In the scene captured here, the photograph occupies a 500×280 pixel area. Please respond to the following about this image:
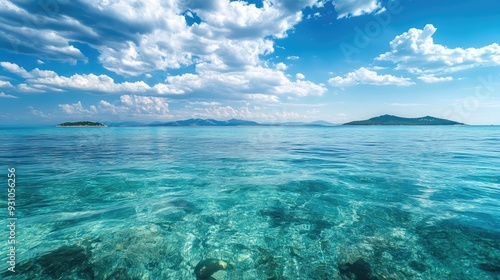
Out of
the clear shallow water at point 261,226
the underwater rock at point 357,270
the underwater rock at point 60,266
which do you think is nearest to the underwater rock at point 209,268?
the clear shallow water at point 261,226

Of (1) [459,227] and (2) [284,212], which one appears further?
(2) [284,212]

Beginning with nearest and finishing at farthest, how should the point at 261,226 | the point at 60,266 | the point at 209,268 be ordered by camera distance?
the point at 60,266 → the point at 209,268 → the point at 261,226

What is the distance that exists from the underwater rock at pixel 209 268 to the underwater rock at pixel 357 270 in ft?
11.3

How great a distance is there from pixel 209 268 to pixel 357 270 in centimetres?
431

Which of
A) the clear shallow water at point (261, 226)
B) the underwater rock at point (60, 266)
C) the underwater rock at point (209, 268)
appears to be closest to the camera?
the underwater rock at point (60, 266)

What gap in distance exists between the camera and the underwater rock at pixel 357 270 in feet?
20.1

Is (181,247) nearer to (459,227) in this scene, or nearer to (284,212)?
(284,212)

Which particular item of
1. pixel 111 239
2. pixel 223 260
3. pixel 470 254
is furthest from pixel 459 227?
pixel 111 239

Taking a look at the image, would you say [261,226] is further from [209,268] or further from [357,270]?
[357,270]

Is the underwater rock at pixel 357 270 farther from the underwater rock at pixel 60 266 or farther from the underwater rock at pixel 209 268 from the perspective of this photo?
the underwater rock at pixel 60 266

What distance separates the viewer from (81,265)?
644 cm

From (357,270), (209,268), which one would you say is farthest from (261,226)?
(357,270)

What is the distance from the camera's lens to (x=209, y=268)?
6.63 metres

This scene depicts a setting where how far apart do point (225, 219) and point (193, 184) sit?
19.0ft
